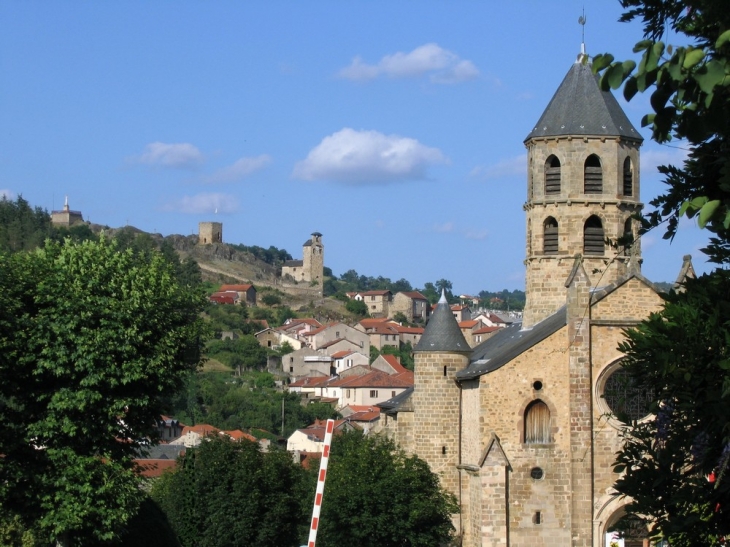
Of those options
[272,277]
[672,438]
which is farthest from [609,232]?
[272,277]

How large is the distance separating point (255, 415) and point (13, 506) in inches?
2992

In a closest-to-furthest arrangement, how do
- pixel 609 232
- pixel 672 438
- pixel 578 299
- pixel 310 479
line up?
pixel 672 438 → pixel 578 299 → pixel 609 232 → pixel 310 479

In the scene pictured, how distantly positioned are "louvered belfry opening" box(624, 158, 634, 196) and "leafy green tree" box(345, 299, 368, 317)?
13999 centimetres

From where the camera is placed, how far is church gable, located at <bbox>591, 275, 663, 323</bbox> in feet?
111

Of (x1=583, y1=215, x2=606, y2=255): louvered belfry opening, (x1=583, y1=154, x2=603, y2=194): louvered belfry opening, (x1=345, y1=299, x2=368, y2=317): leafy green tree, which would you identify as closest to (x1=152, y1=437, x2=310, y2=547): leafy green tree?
(x1=583, y1=215, x2=606, y2=255): louvered belfry opening

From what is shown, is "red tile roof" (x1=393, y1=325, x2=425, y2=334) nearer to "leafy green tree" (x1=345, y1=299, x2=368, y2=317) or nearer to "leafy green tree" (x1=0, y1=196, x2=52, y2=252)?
"leafy green tree" (x1=345, y1=299, x2=368, y2=317)

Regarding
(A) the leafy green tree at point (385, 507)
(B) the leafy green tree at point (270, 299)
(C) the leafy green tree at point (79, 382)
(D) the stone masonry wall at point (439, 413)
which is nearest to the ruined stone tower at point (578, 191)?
(D) the stone masonry wall at point (439, 413)

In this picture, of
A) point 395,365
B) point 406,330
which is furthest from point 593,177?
point 406,330

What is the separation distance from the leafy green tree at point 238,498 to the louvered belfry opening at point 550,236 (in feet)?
35.4

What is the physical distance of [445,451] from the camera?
37094mm

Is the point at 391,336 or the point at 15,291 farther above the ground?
the point at 391,336

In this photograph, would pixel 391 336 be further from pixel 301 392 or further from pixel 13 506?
pixel 13 506

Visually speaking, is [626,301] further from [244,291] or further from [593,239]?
[244,291]

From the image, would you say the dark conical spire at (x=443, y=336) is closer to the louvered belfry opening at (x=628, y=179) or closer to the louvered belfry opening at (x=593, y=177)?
the louvered belfry opening at (x=593, y=177)
